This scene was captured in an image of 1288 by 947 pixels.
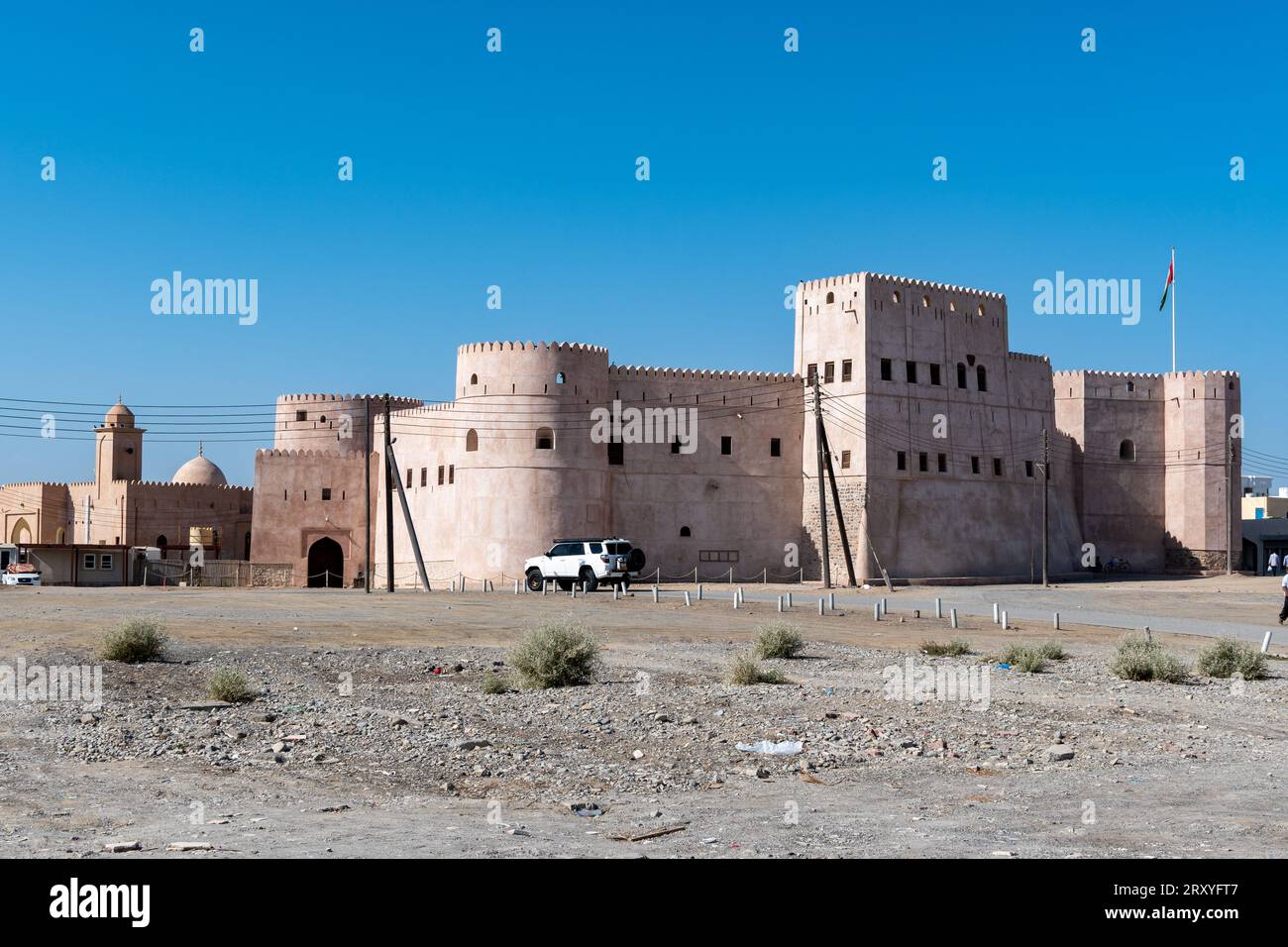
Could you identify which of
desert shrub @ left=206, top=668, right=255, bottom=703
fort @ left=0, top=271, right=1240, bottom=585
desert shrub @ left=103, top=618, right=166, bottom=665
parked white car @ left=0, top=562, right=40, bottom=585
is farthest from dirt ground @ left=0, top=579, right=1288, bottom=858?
parked white car @ left=0, top=562, right=40, bottom=585

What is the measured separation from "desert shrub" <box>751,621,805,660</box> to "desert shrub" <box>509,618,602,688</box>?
3770mm

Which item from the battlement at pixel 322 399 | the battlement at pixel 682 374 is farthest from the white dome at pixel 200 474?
the battlement at pixel 682 374

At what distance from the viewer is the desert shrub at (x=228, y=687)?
610 inches

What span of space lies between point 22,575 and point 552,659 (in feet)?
131

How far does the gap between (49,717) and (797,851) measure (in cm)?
934

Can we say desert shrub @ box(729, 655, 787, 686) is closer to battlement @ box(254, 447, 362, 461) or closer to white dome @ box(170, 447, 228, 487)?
battlement @ box(254, 447, 362, 461)

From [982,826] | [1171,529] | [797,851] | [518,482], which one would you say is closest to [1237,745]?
[982,826]

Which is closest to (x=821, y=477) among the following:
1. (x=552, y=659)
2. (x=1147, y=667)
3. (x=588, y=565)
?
(x=588, y=565)

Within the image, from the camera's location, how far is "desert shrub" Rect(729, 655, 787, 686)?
1769cm

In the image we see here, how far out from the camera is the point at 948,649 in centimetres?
2280

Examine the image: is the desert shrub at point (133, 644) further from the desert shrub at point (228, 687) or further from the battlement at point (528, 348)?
the battlement at point (528, 348)

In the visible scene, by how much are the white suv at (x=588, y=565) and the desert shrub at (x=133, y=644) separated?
69.3 ft

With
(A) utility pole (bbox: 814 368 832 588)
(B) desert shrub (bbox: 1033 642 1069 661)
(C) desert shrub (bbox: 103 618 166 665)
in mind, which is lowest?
(B) desert shrub (bbox: 1033 642 1069 661)

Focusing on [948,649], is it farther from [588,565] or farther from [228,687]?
[588,565]
